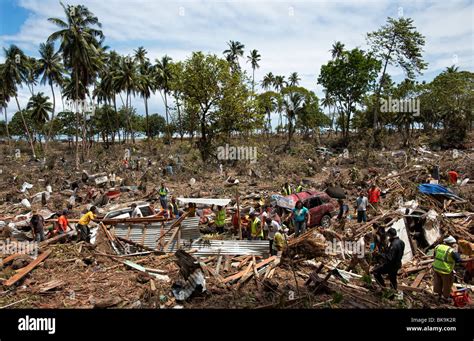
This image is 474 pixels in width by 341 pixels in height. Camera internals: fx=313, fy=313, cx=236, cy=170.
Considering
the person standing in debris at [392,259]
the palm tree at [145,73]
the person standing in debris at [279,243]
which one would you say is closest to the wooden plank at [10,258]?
the person standing in debris at [279,243]

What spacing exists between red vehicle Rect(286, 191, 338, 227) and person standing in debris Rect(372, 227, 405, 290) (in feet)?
14.9

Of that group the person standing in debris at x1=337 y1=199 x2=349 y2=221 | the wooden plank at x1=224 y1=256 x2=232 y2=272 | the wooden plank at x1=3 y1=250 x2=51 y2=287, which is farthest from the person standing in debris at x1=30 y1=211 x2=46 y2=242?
the person standing in debris at x1=337 y1=199 x2=349 y2=221

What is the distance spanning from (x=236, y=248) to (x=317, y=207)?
4.16m

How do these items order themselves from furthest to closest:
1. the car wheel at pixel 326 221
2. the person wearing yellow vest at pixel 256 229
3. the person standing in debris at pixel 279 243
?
the car wheel at pixel 326 221
the person wearing yellow vest at pixel 256 229
the person standing in debris at pixel 279 243

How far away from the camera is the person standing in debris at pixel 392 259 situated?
645 cm

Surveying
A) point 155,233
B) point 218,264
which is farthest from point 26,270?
point 218,264

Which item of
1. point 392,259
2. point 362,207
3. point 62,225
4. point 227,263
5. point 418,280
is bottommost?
point 418,280

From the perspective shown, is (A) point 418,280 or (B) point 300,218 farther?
(B) point 300,218

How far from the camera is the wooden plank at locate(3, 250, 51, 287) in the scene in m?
7.12

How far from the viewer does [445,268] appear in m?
6.30

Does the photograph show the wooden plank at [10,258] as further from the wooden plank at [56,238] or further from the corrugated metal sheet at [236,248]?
the corrugated metal sheet at [236,248]

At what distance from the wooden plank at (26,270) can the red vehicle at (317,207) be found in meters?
8.14

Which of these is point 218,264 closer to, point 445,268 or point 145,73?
point 445,268
